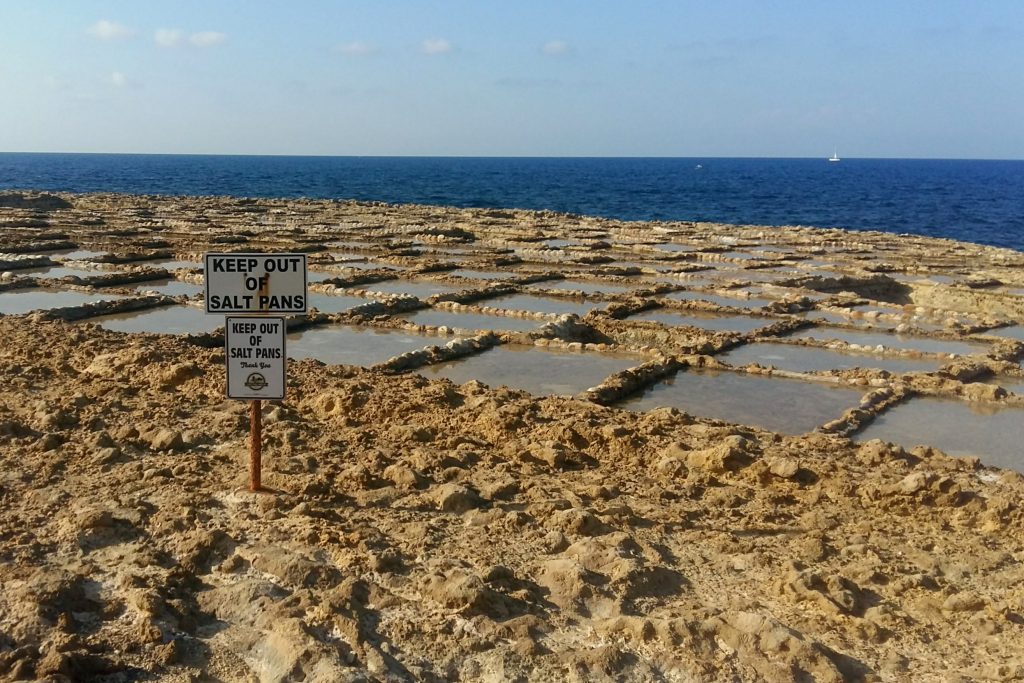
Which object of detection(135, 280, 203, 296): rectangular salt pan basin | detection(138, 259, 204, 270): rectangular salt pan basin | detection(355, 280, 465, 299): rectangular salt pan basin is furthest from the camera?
detection(138, 259, 204, 270): rectangular salt pan basin

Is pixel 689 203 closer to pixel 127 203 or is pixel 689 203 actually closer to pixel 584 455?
pixel 127 203

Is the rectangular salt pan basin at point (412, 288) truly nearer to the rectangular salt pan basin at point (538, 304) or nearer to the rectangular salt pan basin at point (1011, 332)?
the rectangular salt pan basin at point (538, 304)

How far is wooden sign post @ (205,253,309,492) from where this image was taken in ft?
16.4

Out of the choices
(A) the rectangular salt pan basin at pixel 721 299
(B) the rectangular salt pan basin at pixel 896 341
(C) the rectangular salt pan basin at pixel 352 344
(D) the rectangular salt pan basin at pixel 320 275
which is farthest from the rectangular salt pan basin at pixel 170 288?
(B) the rectangular salt pan basin at pixel 896 341

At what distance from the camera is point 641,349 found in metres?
11.6

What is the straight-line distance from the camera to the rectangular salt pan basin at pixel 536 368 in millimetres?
9562

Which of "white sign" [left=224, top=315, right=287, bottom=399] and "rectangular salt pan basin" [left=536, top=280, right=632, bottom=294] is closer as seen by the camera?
"white sign" [left=224, top=315, right=287, bottom=399]

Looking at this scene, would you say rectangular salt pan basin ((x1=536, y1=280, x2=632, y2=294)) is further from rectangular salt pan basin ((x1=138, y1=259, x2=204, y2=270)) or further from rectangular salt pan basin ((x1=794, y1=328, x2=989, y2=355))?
rectangular salt pan basin ((x1=138, y1=259, x2=204, y2=270))

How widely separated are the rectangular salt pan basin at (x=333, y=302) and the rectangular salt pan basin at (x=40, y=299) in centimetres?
327

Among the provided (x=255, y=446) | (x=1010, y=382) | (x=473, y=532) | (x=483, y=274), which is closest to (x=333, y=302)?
(x=483, y=274)

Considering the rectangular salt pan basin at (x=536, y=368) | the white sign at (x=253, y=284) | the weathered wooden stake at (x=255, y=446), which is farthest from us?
the rectangular salt pan basin at (x=536, y=368)

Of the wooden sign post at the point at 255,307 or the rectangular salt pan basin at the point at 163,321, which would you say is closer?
the wooden sign post at the point at 255,307

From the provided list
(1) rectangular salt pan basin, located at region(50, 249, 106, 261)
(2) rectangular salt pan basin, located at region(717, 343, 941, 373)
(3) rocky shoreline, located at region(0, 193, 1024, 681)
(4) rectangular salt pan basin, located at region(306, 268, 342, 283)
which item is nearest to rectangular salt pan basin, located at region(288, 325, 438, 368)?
(3) rocky shoreline, located at region(0, 193, 1024, 681)

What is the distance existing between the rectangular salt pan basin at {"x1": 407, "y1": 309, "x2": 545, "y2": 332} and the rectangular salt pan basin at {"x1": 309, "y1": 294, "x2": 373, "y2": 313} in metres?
1.26
